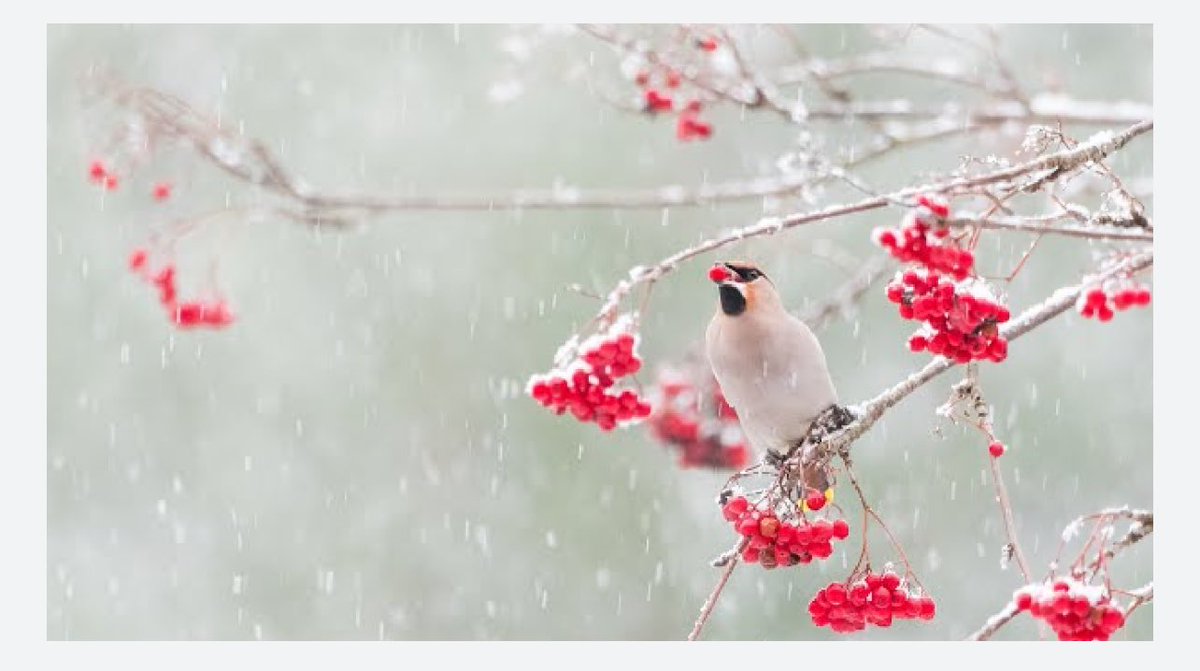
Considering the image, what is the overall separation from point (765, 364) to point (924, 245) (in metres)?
1.22

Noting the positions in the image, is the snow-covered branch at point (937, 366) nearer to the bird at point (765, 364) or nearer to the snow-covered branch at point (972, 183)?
the snow-covered branch at point (972, 183)

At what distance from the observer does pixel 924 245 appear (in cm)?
177

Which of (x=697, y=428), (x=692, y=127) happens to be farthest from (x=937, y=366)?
(x=692, y=127)

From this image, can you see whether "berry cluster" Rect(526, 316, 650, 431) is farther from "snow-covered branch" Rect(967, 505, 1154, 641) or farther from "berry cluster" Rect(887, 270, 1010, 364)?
"snow-covered branch" Rect(967, 505, 1154, 641)

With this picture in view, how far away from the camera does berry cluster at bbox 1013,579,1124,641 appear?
182 cm

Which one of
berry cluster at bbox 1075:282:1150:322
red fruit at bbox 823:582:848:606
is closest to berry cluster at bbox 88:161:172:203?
red fruit at bbox 823:582:848:606

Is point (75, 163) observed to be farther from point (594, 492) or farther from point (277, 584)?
point (594, 492)

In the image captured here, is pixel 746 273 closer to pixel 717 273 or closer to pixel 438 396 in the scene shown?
pixel 717 273

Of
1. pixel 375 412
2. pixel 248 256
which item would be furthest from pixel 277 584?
pixel 248 256

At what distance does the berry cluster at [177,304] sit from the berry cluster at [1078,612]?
2.11m

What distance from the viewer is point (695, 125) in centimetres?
340

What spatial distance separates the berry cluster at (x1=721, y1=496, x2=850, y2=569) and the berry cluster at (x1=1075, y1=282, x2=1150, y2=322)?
0.47 metres

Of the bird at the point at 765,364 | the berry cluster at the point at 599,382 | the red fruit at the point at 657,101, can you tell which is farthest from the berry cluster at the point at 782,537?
the red fruit at the point at 657,101
